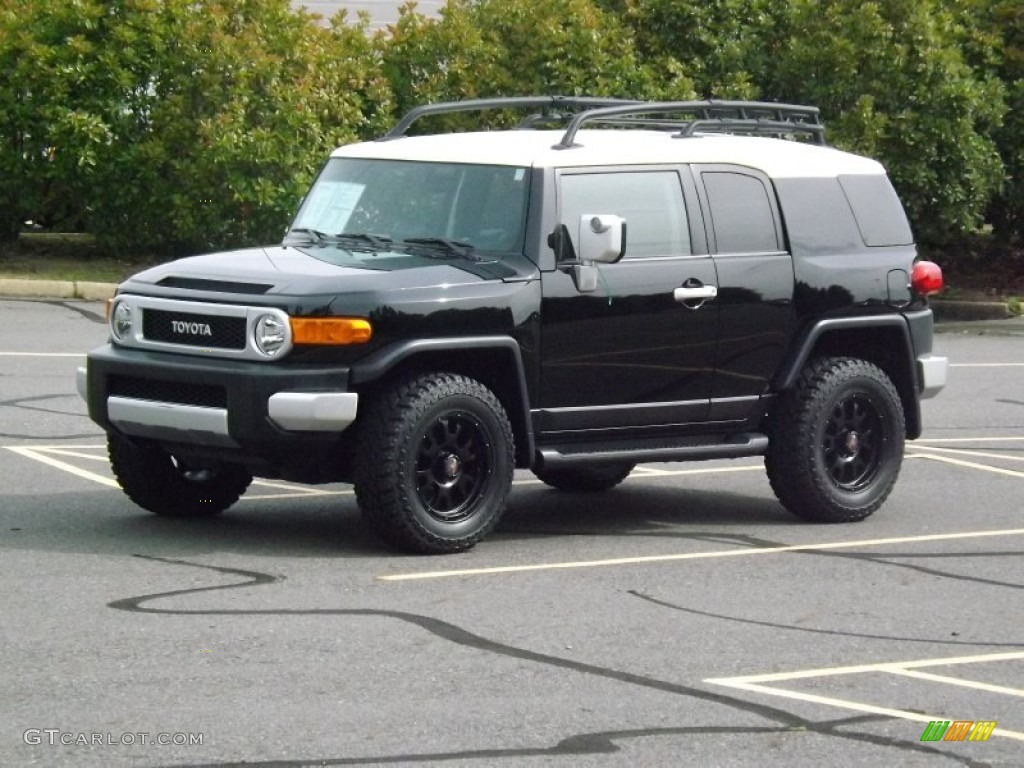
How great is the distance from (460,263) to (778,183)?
6.32 feet

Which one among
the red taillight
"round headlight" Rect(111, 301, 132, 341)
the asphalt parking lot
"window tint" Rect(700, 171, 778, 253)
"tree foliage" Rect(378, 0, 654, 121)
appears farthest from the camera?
"tree foliage" Rect(378, 0, 654, 121)

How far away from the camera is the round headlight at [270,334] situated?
868 centimetres

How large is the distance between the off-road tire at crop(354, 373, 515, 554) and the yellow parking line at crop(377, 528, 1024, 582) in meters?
0.25

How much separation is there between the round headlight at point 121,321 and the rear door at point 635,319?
73.7 inches

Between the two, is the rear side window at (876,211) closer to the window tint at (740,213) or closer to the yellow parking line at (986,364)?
the window tint at (740,213)

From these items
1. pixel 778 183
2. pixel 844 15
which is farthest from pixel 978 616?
pixel 844 15

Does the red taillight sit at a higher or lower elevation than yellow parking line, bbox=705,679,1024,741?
higher

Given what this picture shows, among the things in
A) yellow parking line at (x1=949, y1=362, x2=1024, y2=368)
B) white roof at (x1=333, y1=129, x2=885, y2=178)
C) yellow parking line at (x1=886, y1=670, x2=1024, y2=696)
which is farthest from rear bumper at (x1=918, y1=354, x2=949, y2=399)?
yellow parking line at (x1=949, y1=362, x2=1024, y2=368)

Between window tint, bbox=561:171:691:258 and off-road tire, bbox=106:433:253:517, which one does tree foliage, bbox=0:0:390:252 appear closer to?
off-road tire, bbox=106:433:253:517

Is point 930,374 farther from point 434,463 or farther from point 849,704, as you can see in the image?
point 849,704

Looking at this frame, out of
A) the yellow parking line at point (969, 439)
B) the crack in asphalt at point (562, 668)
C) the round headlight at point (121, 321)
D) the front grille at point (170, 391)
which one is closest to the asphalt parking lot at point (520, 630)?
the crack in asphalt at point (562, 668)

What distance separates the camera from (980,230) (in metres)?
24.5

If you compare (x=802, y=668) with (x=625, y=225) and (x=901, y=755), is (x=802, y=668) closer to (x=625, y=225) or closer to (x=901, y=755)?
(x=901, y=755)

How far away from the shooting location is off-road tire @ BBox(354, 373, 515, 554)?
28.9 ft
